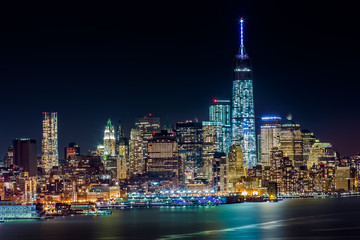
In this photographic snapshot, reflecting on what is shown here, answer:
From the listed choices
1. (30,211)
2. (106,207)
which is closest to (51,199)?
(106,207)

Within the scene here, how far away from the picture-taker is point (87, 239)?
10838cm

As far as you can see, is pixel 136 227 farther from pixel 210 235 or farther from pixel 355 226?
pixel 355 226

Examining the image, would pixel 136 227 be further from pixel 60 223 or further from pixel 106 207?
pixel 106 207

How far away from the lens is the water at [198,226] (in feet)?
364

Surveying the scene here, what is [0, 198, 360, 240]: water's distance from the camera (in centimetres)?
11088

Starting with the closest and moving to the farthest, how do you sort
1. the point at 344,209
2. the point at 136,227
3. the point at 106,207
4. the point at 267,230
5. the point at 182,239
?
the point at 182,239 → the point at 267,230 → the point at 136,227 → the point at 344,209 → the point at 106,207

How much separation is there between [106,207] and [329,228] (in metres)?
80.5

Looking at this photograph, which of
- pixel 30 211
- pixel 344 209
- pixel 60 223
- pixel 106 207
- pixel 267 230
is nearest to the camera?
pixel 267 230

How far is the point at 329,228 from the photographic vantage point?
120375 mm

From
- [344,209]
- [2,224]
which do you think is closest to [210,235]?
[2,224]

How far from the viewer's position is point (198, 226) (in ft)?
411

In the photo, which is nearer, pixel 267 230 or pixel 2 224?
pixel 267 230

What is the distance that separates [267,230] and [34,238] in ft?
107

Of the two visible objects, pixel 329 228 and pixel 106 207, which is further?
pixel 106 207
